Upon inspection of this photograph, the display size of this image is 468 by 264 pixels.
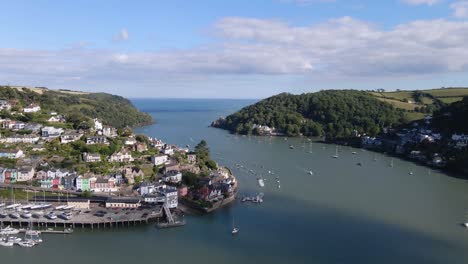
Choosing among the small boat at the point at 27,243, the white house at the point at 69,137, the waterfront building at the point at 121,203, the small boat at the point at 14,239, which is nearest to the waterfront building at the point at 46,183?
the waterfront building at the point at 121,203

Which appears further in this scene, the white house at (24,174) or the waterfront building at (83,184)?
the white house at (24,174)

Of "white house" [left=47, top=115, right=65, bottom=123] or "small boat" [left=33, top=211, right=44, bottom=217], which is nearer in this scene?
"small boat" [left=33, top=211, right=44, bottom=217]

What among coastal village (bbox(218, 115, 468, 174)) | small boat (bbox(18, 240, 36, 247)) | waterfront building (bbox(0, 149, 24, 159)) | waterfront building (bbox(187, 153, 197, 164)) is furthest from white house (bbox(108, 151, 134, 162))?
coastal village (bbox(218, 115, 468, 174))

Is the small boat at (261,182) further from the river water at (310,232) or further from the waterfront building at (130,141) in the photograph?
the waterfront building at (130,141)

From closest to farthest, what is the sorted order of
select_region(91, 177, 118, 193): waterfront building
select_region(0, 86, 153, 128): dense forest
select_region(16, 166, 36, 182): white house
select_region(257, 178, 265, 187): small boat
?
select_region(91, 177, 118, 193): waterfront building
select_region(16, 166, 36, 182): white house
select_region(257, 178, 265, 187): small boat
select_region(0, 86, 153, 128): dense forest

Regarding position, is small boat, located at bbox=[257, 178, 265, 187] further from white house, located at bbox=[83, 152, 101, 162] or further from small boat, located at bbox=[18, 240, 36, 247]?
small boat, located at bbox=[18, 240, 36, 247]
